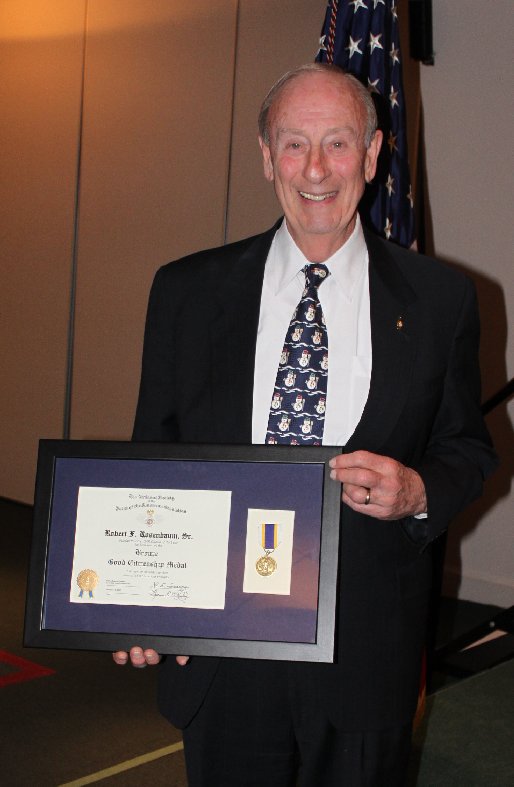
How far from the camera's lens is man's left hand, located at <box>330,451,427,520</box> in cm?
139

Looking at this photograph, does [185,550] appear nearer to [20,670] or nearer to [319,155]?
[319,155]

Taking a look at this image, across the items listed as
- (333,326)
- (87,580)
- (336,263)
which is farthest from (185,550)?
(336,263)

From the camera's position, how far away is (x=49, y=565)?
1.51 metres

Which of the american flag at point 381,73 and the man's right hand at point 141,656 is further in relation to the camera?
the american flag at point 381,73

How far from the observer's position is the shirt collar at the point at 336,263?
5.44ft

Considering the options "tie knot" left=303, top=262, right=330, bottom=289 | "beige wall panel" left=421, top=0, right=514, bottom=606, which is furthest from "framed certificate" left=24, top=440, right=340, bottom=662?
"beige wall panel" left=421, top=0, right=514, bottom=606

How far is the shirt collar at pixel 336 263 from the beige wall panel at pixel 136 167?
3.91m

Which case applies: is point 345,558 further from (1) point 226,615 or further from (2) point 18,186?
(2) point 18,186

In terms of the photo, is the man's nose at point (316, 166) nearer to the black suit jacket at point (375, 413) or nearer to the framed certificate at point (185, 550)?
the black suit jacket at point (375, 413)

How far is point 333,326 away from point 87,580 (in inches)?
23.0

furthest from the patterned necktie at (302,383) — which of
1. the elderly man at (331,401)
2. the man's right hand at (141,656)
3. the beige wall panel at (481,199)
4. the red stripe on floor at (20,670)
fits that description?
the beige wall panel at (481,199)

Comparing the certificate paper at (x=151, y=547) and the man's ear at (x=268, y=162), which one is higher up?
the man's ear at (x=268, y=162)

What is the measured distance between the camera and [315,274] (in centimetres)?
164

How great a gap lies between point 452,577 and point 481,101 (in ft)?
8.33
